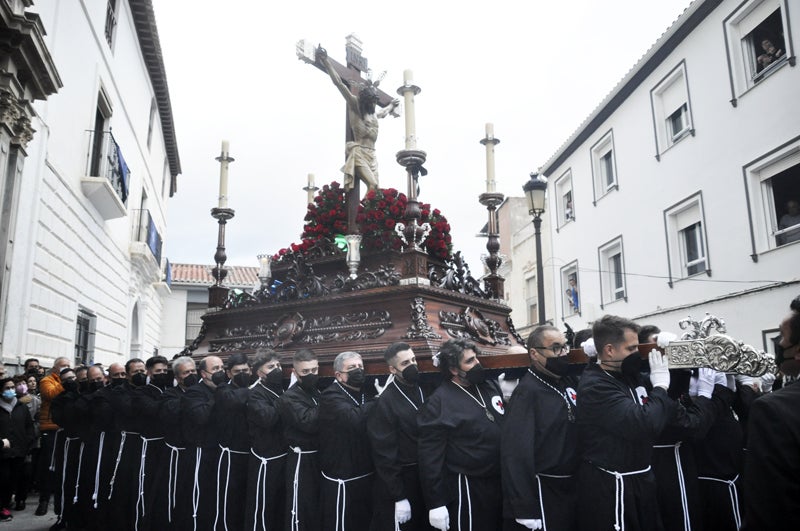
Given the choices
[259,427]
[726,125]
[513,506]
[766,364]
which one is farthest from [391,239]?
[726,125]

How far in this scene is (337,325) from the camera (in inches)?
163

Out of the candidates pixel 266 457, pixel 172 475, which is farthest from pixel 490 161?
pixel 172 475

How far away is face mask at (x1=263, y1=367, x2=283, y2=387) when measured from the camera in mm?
4008

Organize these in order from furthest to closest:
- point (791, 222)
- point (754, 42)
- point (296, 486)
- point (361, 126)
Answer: point (754, 42), point (791, 222), point (361, 126), point (296, 486)

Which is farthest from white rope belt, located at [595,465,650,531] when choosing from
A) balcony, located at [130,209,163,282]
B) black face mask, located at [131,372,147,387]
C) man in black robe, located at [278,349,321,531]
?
balcony, located at [130,209,163,282]

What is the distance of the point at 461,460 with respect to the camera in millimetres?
3104

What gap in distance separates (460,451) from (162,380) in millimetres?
3043

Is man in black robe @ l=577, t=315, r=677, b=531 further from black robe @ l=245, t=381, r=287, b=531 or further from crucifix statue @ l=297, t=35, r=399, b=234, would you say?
crucifix statue @ l=297, t=35, r=399, b=234

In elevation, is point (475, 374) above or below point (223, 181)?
below

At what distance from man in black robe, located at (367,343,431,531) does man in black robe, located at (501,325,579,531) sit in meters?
0.68

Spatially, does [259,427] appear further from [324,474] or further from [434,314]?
[434,314]

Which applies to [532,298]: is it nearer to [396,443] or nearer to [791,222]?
[791,222]

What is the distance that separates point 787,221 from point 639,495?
7.60 m

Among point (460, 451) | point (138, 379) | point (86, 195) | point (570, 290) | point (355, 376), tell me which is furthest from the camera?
point (570, 290)
